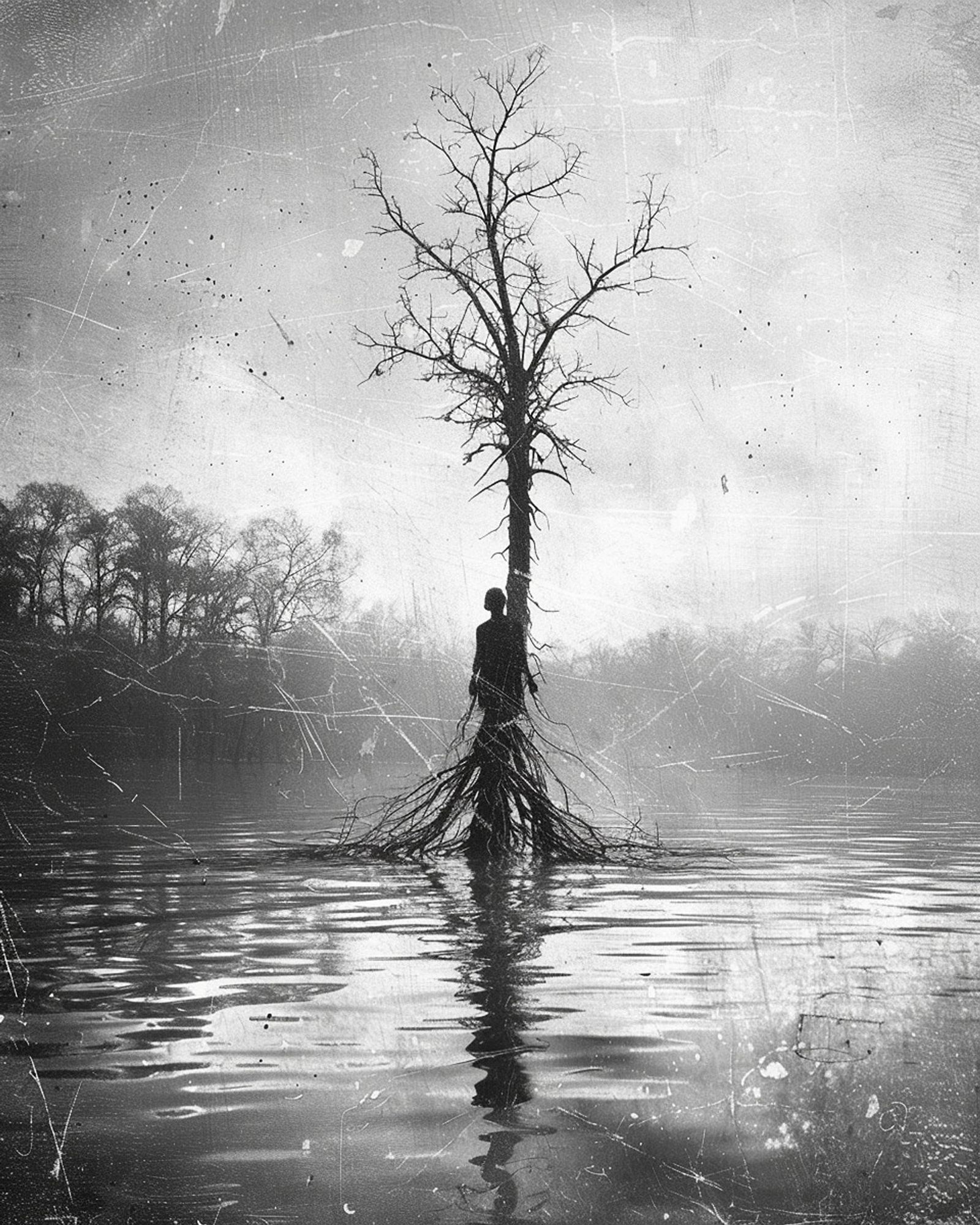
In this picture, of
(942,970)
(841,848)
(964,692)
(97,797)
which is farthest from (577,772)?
(942,970)

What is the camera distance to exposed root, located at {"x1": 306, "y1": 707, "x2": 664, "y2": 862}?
1235 centimetres

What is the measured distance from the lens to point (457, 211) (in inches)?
543

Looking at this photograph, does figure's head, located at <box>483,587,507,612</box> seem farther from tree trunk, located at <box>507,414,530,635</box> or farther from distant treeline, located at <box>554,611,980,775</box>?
distant treeline, located at <box>554,611,980,775</box>

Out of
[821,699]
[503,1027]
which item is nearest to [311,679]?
[821,699]

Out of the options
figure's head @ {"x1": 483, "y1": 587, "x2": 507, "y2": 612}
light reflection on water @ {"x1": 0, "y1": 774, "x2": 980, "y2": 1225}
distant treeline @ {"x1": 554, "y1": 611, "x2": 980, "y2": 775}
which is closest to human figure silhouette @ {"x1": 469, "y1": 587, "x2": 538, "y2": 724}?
figure's head @ {"x1": 483, "y1": 587, "x2": 507, "y2": 612}

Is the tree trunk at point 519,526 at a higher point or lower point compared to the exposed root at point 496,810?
higher

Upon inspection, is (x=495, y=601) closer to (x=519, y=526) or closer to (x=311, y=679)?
(x=519, y=526)

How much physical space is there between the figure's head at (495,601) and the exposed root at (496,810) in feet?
3.78

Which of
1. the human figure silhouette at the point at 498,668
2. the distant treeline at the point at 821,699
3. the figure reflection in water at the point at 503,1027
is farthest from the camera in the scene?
the distant treeline at the point at 821,699

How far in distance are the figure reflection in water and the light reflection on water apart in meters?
0.02

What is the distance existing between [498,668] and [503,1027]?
7.80 m

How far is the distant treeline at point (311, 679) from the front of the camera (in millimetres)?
21844

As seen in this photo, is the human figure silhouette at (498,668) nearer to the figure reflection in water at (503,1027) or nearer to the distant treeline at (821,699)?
the figure reflection in water at (503,1027)

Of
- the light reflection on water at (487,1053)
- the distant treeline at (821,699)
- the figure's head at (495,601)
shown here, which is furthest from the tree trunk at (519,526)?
the distant treeline at (821,699)
